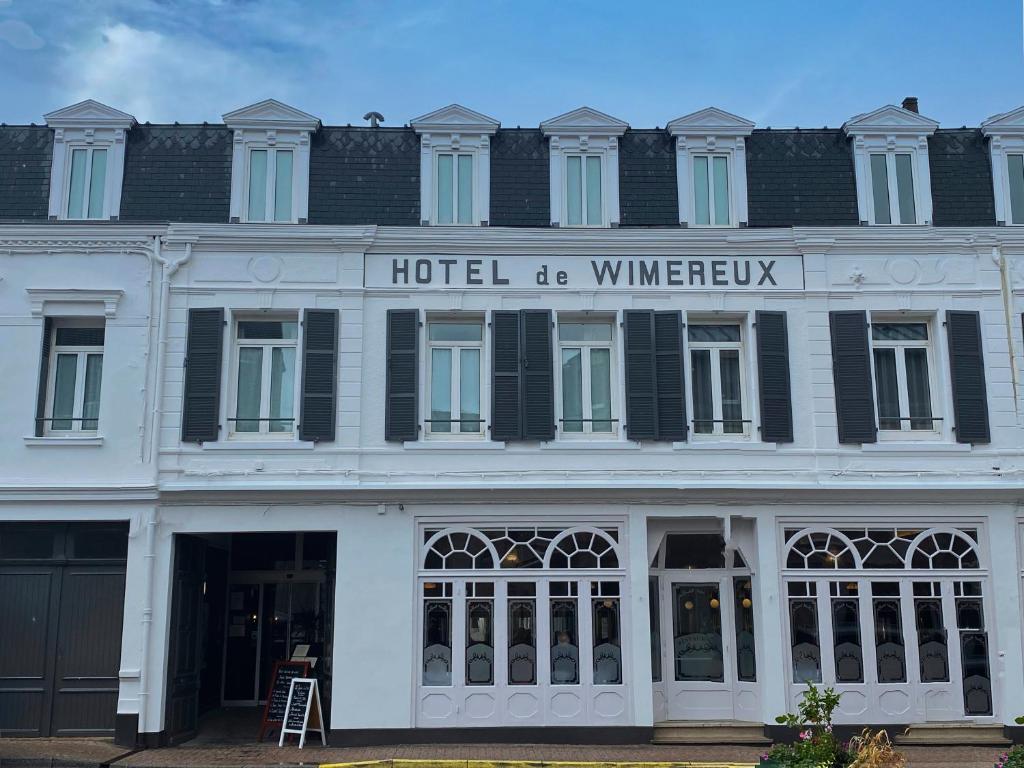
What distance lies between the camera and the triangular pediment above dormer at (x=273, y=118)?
14.6 meters

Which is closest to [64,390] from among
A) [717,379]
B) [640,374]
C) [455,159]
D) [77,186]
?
[77,186]

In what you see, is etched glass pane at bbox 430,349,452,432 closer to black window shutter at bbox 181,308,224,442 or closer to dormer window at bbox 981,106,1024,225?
black window shutter at bbox 181,308,224,442

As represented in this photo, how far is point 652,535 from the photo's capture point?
1391 cm

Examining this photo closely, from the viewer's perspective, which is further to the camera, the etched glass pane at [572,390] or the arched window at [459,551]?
the etched glass pane at [572,390]

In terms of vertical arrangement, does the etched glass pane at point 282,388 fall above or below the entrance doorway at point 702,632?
above

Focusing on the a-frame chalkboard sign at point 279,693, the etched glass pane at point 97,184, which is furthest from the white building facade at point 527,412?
the a-frame chalkboard sign at point 279,693

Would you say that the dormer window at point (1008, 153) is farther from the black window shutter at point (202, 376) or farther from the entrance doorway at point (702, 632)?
the black window shutter at point (202, 376)

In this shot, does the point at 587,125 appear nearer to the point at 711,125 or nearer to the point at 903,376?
the point at 711,125

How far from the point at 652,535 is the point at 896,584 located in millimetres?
3486

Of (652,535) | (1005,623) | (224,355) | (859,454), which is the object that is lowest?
(1005,623)

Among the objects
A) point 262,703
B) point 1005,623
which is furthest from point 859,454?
point 262,703

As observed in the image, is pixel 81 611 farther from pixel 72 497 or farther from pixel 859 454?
pixel 859 454

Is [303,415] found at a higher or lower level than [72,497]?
higher

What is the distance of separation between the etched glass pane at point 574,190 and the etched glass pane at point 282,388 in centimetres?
458
